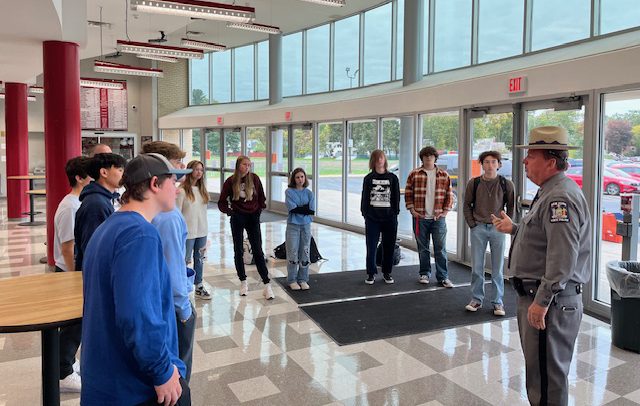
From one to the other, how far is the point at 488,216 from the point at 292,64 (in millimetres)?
8561

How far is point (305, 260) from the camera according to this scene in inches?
216

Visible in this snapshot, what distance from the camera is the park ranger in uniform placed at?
226 cm

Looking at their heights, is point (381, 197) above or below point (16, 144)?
below

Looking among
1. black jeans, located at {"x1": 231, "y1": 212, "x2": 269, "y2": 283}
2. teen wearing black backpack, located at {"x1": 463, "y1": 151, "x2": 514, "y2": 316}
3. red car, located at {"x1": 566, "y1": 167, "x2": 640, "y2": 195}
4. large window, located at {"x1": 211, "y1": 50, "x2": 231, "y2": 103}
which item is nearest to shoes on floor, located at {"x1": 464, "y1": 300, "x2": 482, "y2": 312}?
teen wearing black backpack, located at {"x1": 463, "y1": 151, "x2": 514, "y2": 316}

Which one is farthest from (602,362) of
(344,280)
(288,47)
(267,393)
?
(288,47)

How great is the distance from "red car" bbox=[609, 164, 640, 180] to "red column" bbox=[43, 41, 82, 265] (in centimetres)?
601

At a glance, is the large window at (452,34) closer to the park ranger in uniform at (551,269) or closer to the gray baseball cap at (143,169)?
the park ranger in uniform at (551,269)

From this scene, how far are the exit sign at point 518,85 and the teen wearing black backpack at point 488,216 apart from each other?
1.36m

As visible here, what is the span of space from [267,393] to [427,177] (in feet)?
10.8

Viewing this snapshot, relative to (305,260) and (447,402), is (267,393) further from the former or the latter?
(305,260)

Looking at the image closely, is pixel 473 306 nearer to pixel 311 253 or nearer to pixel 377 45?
pixel 311 253

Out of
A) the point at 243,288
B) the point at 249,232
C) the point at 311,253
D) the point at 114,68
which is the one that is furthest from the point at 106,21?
the point at 243,288

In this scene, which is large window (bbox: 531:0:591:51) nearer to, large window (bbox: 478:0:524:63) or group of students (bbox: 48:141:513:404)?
large window (bbox: 478:0:524:63)

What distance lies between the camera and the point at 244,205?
5062 mm
